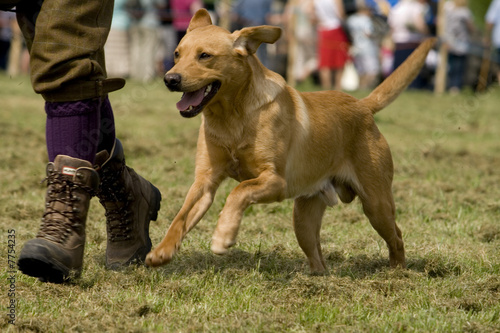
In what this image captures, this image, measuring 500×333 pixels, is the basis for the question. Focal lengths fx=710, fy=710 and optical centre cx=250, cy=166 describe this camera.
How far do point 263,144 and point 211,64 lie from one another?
0.46 metres

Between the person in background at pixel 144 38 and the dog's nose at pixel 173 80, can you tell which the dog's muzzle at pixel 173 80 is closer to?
the dog's nose at pixel 173 80

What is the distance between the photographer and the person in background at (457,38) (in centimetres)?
1491

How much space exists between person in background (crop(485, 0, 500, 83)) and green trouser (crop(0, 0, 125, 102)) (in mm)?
12967

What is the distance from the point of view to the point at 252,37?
3.51 m

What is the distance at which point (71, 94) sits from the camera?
3135 mm

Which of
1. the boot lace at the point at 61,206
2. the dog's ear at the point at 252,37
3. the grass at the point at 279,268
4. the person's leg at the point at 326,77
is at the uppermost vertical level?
the dog's ear at the point at 252,37

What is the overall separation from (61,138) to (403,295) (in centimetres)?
173

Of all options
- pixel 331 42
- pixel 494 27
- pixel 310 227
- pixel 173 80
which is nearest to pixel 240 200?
pixel 173 80

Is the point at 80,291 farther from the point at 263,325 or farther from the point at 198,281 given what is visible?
the point at 263,325

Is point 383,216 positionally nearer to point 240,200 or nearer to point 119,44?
point 240,200

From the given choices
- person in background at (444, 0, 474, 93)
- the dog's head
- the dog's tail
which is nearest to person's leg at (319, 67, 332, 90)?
person in background at (444, 0, 474, 93)

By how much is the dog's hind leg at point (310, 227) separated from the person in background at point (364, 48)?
1046cm

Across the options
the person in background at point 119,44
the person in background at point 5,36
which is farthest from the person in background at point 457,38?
the person in background at point 5,36

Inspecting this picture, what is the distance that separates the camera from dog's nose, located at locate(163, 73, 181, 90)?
3229 millimetres
